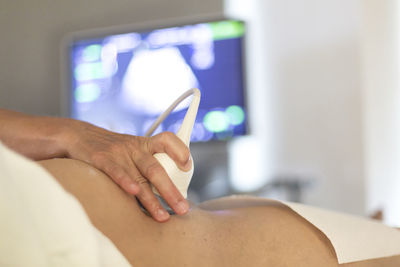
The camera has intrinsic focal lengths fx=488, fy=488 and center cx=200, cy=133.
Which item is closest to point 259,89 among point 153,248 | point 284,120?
point 284,120

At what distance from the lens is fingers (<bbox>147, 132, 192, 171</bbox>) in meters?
0.60

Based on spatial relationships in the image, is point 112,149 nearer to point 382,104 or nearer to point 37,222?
point 37,222

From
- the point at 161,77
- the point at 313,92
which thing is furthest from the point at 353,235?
the point at 313,92

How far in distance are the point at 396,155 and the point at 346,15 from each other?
925 millimetres

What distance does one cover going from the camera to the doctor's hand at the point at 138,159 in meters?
0.57

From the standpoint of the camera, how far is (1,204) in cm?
32

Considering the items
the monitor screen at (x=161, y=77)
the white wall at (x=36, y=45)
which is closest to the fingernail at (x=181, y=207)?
the monitor screen at (x=161, y=77)

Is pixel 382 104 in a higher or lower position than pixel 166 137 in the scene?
lower

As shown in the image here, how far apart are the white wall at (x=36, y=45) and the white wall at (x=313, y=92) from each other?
862 millimetres

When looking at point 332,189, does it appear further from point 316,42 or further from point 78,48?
point 78,48

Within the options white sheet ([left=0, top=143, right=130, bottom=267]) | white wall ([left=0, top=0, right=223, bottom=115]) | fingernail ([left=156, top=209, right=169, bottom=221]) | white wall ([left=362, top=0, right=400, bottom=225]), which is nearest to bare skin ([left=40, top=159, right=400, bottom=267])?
fingernail ([left=156, top=209, right=169, bottom=221])

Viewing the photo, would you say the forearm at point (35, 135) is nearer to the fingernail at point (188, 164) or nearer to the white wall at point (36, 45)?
the fingernail at point (188, 164)

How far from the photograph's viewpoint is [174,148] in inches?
23.8

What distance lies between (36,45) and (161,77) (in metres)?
0.97
